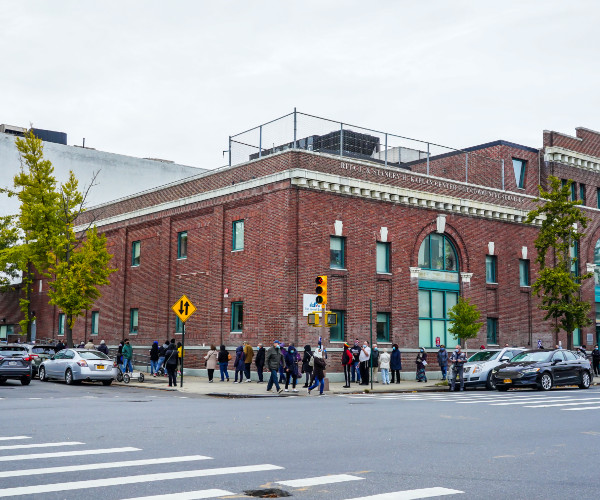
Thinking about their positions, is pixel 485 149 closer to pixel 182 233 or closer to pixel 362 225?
pixel 362 225

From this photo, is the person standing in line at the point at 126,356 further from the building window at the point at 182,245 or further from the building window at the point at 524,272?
the building window at the point at 524,272

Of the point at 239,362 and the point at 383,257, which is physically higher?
the point at 383,257

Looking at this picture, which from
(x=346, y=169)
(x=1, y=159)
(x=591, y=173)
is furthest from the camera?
(x=1, y=159)

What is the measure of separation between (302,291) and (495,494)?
75.4ft

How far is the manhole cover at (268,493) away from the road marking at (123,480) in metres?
1.00

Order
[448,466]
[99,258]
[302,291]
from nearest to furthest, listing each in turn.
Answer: [448,466]
[302,291]
[99,258]

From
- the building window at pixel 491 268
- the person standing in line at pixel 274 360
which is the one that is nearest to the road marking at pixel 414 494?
the person standing in line at pixel 274 360

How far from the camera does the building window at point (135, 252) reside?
136ft

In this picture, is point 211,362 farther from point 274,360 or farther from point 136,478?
point 136,478

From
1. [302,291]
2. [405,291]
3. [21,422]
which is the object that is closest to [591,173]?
[405,291]

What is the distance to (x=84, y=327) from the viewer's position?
1793 inches

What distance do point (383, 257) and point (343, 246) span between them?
2451 mm

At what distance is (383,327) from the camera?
33688 mm

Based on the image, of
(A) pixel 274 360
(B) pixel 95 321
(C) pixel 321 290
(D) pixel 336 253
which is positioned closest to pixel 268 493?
(C) pixel 321 290
